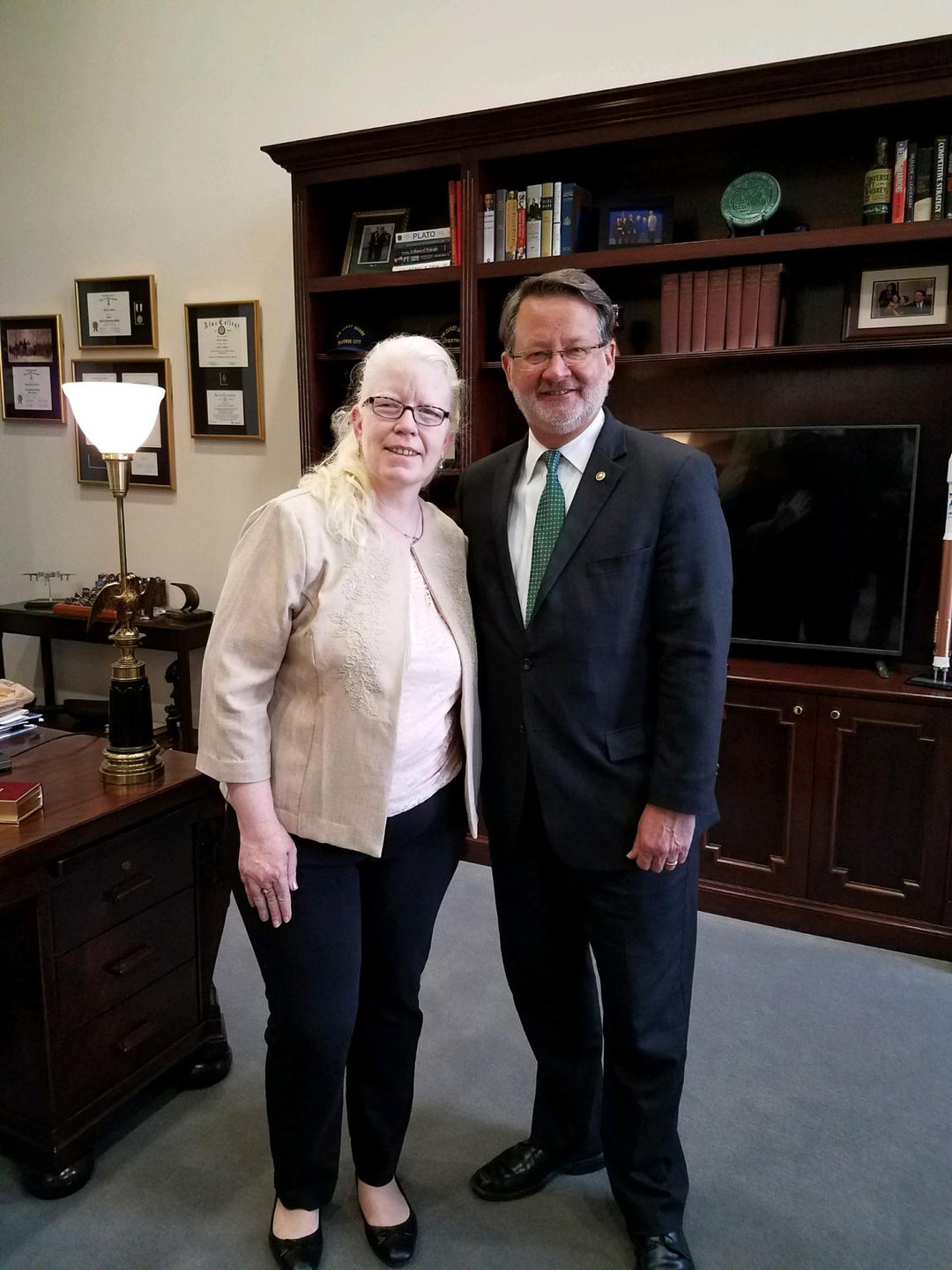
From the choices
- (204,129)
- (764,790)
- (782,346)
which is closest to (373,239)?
(204,129)

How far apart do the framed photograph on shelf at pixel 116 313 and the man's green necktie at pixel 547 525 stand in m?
2.99

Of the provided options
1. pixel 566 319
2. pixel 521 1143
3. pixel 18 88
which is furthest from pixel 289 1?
pixel 521 1143

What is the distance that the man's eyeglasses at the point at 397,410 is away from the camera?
1.33 m

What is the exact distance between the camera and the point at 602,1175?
1673mm

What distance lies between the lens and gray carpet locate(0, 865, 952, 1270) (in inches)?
59.2

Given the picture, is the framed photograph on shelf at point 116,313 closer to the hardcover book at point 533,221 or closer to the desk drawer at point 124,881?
the hardcover book at point 533,221

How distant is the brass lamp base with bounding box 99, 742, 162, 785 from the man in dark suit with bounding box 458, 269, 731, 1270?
2.36 feet

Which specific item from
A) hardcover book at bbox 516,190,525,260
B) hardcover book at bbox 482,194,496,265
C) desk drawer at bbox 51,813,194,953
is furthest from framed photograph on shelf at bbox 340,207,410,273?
desk drawer at bbox 51,813,194,953

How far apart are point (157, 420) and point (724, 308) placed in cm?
242

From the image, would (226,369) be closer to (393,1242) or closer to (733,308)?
(733,308)

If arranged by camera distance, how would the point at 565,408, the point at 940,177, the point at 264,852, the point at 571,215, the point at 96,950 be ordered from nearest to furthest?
the point at 264,852 → the point at 565,408 → the point at 96,950 → the point at 940,177 → the point at 571,215

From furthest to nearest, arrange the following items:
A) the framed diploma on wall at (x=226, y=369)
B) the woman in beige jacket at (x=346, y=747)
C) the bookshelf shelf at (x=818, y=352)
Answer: the framed diploma on wall at (x=226, y=369) < the bookshelf shelf at (x=818, y=352) < the woman in beige jacket at (x=346, y=747)

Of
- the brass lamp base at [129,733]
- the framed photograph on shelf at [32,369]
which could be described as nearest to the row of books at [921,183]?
the brass lamp base at [129,733]

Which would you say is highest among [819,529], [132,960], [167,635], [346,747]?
[819,529]
